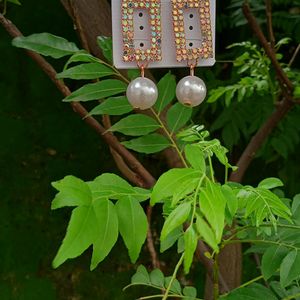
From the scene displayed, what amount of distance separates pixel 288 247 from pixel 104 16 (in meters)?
0.53

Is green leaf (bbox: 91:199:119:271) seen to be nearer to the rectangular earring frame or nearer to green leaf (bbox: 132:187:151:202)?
green leaf (bbox: 132:187:151:202)

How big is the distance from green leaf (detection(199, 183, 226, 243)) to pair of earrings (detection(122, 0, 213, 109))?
0.20 metres

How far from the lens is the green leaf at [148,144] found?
0.74 m

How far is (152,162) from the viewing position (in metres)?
1.49

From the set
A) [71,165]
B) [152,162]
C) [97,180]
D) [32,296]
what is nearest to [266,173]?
[152,162]

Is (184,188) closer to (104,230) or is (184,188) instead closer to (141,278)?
(104,230)

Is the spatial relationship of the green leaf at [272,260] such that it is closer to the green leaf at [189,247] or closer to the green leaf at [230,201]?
the green leaf at [230,201]

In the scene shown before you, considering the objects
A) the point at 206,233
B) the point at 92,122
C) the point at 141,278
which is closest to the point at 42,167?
the point at 92,122

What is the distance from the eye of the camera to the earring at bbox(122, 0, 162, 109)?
62 cm

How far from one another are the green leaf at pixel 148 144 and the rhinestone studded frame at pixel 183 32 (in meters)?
0.14

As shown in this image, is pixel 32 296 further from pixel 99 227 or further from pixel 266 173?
pixel 99 227

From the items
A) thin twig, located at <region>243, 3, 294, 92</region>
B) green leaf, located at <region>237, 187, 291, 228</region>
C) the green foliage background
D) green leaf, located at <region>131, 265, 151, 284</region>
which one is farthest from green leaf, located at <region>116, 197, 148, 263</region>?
the green foliage background

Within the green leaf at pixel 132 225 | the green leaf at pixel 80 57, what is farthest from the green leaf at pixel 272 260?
the green leaf at pixel 80 57

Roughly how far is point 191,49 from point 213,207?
0.27 meters
